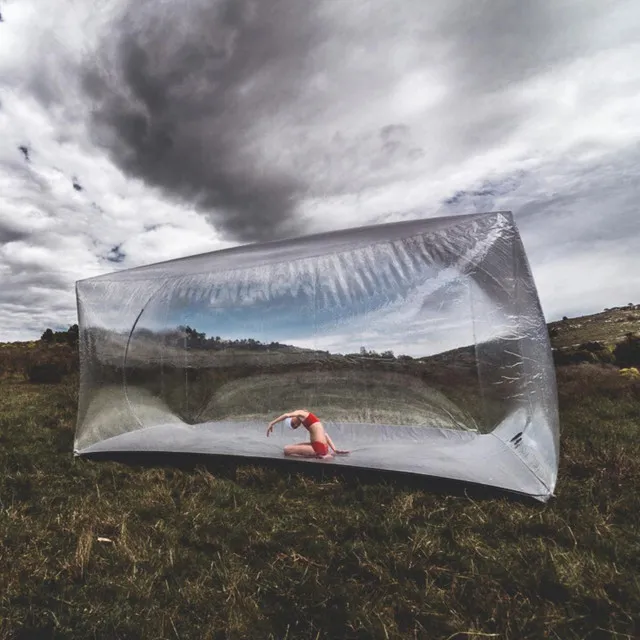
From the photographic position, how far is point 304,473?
4.02 meters

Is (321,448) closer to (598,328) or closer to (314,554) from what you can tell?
(314,554)

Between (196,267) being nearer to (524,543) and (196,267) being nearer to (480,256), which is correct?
(480,256)

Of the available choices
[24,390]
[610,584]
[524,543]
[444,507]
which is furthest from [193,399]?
[24,390]

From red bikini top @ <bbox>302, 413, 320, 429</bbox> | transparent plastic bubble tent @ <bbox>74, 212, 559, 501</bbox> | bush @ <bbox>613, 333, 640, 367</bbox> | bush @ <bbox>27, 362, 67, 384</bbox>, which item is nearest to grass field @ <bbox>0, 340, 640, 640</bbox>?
transparent plastic bubble tent @ <bbox>74, 212, 559, 501</bbox>

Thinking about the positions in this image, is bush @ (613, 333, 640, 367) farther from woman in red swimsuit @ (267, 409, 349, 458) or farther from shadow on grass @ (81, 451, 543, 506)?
woman in red swimsuit @ (267, 409, 349, 458)

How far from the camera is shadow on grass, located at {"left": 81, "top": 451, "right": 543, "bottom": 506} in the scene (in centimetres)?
339

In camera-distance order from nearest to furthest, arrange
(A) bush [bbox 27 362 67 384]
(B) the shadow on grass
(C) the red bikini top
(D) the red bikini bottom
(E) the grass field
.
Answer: (E) the grass field
(B) the shadow on grass
(D) the red bikini bottom
(C) the red bikini top
(A) bush [bbox 27 362 67 384]

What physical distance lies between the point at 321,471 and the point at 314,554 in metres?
1.33

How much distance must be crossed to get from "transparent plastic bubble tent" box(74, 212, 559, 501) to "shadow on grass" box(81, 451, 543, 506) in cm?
9

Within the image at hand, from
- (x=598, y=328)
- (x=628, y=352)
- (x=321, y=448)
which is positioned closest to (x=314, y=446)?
(x=321, y=448)

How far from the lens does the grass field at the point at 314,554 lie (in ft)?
6.85

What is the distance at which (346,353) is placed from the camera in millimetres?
4984

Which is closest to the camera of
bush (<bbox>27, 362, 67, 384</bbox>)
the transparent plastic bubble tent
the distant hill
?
the transparent plastic bubble tent

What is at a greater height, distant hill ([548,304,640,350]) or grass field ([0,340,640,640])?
distant hill ([548,304,640,350])
